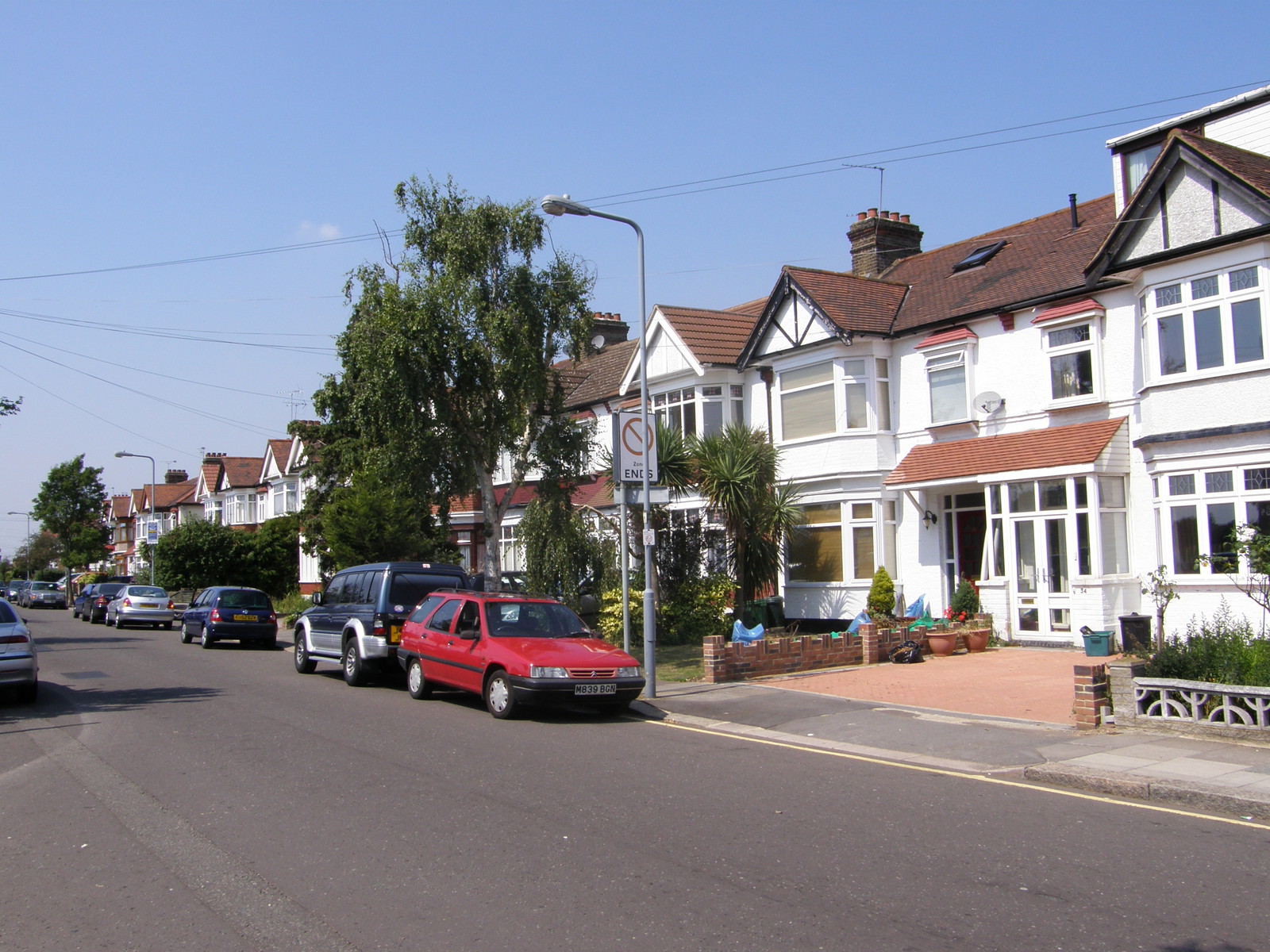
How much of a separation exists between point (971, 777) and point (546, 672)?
482 centimetres

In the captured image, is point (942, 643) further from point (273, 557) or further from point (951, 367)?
point (273, 557)

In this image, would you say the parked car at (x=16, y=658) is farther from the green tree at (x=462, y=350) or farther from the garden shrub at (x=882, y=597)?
the garden shrub at (x=882, y=597)

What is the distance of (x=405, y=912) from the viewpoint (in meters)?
5.38

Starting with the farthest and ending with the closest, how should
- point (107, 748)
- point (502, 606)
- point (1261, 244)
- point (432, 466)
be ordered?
point (432, 466), point (1261, 244), point (502, 606), point (107, 748)

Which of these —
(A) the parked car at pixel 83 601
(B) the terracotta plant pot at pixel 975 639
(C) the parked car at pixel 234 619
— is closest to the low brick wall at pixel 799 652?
(B) the terracotta plant pot at pixel 975 639

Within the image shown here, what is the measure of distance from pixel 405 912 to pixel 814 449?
18.2 metres

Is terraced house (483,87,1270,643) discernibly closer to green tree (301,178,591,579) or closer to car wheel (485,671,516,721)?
green tree (301,178,591,579)

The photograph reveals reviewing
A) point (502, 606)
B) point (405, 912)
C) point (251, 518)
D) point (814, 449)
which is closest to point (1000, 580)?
point (814, 449)

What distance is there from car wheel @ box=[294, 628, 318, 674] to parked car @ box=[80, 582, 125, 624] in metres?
23.0

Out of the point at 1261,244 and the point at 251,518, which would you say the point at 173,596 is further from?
the point at 1261,244

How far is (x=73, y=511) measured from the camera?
219 feet

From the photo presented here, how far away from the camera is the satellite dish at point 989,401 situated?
19672 mm

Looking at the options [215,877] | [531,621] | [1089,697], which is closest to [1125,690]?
[1089,697]

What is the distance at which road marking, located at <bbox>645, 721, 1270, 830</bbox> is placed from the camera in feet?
24.5
